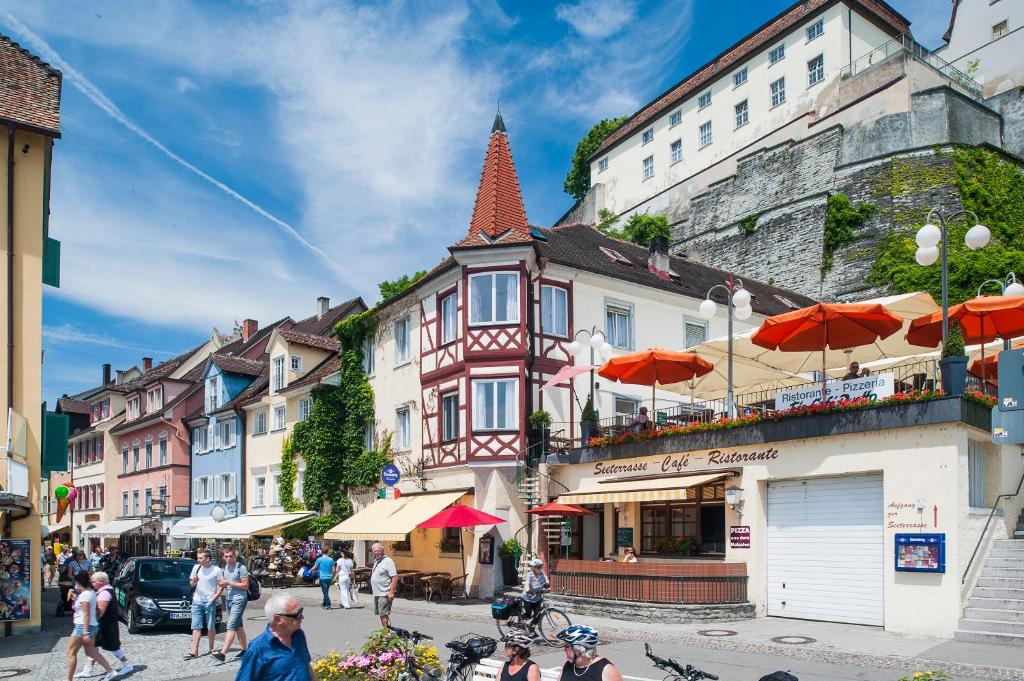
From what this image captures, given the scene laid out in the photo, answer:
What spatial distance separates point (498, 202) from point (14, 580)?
15935 millimetres

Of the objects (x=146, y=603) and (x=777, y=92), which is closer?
(x=146, y=603)

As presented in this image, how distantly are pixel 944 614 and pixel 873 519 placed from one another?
2135 mm

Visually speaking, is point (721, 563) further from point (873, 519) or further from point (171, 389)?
point (171, 389)

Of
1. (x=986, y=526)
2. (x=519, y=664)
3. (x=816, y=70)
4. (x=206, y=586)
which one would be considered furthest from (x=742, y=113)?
(x=519, y=664)

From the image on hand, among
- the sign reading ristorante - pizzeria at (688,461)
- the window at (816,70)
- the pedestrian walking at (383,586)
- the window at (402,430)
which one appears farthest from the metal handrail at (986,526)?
the window at (816,70)

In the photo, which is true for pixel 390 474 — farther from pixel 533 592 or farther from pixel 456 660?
pixel 456 660

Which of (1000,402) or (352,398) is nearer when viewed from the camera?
(1000,402)

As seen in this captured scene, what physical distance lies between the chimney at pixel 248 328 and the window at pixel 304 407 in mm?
20138

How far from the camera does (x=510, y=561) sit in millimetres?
24812

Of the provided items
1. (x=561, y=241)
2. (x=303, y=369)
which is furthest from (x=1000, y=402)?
(x=303, y=369)

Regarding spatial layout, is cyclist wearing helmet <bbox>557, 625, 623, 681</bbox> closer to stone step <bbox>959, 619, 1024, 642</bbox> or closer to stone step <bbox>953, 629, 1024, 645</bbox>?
stone step <bbox>953, 629, 1024, 645</bbox>

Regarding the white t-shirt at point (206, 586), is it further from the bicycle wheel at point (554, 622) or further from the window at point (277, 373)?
the window at point (277, 373)

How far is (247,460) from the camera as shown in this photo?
134 feet

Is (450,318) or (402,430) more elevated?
(450,318)
